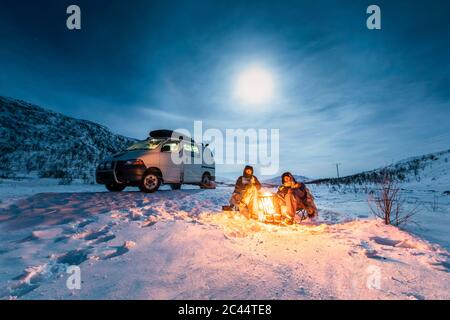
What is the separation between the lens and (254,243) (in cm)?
349

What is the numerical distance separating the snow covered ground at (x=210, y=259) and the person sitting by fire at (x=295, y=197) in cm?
94

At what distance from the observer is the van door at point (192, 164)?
986cm

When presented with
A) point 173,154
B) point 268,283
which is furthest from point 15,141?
point 268,283

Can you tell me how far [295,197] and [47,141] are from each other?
39.6 meters

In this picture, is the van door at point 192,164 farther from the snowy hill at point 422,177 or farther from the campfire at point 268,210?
the snowy hill at point 422,177

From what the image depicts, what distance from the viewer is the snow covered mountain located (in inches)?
986

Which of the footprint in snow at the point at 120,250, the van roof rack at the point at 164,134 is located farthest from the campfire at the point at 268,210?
the van roof rack at the point at 164,134

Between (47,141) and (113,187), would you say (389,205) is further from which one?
(47,141)

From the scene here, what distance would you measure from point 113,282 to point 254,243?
197cm

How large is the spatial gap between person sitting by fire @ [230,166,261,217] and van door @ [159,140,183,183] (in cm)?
326

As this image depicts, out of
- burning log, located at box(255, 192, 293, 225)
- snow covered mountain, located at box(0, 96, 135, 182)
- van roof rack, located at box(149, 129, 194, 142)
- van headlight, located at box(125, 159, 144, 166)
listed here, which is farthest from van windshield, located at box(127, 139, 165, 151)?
snow covered mountain, located at box(0, 96, 135, 182)

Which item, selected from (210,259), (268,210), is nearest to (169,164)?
(268,210)
